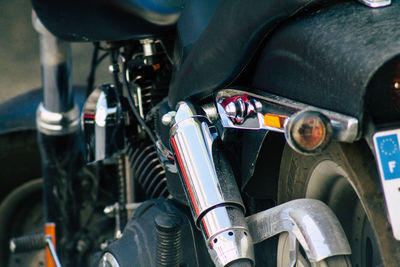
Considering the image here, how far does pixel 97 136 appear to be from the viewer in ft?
6.24

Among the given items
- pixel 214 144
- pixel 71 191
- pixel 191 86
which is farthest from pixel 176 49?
pixel 71 191

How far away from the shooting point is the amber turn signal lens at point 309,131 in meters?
1.01

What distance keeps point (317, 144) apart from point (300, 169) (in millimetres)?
267

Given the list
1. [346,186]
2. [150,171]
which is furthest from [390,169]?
[150,171]

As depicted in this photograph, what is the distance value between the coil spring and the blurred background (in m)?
1.17

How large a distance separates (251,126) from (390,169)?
1.12ft

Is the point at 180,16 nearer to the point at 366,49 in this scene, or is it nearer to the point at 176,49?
the point at 176,49

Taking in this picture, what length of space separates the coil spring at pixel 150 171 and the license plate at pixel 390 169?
3.10ft

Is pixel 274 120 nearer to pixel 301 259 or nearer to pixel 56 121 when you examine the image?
pixel 301 259

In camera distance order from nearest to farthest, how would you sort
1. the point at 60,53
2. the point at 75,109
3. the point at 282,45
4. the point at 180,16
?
1. the point at 282,45
2. the point at 180,16
3. the point at 60,53
4. the point at 75,109

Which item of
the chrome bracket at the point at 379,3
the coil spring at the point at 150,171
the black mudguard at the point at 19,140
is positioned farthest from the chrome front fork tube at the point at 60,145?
the chrome bracket at the point at 379,3

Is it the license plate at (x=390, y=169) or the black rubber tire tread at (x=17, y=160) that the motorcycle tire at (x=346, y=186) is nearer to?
the license plate at (x=390, y=169)

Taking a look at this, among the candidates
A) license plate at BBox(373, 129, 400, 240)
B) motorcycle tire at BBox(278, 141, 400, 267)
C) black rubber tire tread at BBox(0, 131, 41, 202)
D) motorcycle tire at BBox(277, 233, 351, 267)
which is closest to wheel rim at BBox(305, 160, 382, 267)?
motorcycle tire at BBox(278, 141, 400, 267)

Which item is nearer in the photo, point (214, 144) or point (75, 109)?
point (214, 144)
